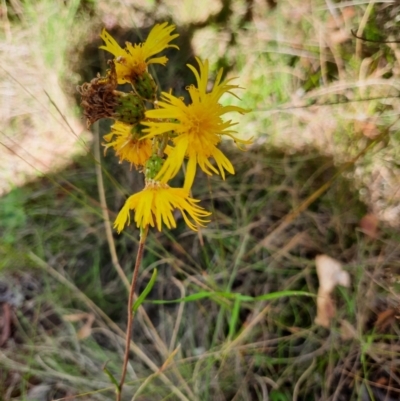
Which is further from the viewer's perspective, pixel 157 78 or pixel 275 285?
pixel 157 78

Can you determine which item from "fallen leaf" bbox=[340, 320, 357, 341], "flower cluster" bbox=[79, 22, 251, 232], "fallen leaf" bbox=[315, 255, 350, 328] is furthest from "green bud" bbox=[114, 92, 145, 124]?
"fallen leaf" bbox=[340, 320, 357, 341]

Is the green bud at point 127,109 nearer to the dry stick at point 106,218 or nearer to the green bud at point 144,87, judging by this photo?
the green bud at point 144,87

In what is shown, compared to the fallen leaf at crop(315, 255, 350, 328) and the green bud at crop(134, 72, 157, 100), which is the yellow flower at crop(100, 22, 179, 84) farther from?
the fallen leaf at crop(315, 255, 350, 328)

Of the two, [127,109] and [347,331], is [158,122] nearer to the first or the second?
[127,109]

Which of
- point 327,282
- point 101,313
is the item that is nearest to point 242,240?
point 327,282

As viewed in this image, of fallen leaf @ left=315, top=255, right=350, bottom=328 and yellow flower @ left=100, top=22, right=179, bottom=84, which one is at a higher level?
yellow flower @ left=100, top=22, right=179, bottom=84

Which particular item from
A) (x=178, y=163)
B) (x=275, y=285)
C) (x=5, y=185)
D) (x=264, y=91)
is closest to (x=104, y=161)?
(x=5, y=185)

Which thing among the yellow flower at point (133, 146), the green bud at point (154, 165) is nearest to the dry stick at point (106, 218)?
the yellow flower at point (133, 146)

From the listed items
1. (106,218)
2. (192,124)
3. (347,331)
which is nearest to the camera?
(192,124)

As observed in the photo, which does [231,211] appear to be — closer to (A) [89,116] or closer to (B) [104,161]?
(B) [104,161]
